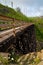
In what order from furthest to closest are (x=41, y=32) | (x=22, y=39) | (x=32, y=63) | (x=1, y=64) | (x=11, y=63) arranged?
(x=41, y=32) → (x=22, y=39) → (x=32, y=63) → (x=11, y=63) → (x=1, y=64)

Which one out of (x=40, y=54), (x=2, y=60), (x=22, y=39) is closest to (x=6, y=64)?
(x=2, y=60)

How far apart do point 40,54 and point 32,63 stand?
984mm

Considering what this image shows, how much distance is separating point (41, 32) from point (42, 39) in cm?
601

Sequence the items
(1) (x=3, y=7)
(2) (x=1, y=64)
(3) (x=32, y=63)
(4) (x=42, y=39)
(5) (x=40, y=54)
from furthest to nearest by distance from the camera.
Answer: (1) (x=3, y=7)
(4) (x=42, y=39)
(5) (x=40, y=54)
(3) (x=32, y=63)
(2) (x=1, y=64)

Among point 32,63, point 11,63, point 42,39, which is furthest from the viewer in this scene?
point 42,39

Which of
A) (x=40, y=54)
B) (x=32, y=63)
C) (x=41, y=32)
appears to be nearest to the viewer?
(x=32, y=63)

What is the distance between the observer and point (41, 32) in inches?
3100

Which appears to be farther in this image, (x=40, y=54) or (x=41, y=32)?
(x=41, y=32)

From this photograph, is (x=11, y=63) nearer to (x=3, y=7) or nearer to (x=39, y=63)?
(x=39, y=63)

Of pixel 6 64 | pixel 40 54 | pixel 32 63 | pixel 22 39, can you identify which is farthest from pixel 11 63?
pixel 22 39

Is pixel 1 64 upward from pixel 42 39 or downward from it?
upward

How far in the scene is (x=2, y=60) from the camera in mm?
5742

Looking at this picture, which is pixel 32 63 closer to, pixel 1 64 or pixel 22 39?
pixel 1 64

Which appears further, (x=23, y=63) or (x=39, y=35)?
(x=39, y=35)
